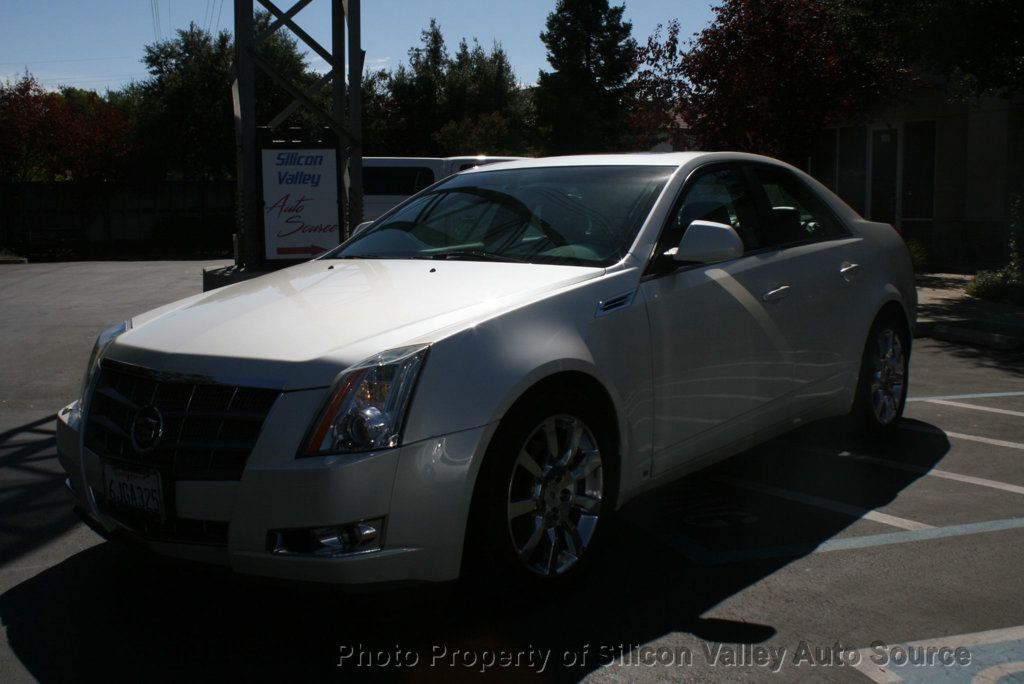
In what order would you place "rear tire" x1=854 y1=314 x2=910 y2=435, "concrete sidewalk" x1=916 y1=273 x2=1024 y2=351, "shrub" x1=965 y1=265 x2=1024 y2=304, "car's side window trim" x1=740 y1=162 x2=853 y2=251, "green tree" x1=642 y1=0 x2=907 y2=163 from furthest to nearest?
1. "green tree" x1=642 y1=0 x2=907 y2=163
2. "shrub" x1=965 y1=265 x2=1024 y2=304
3. "concrete sidewalk" x1=916 y1=273 x2=1024 y2=351
4. "rear tire" x1=854 y1=314 x2=910 y2=435
5. "car's side window trim" x1=740 y1=162 x2=853 y2=251

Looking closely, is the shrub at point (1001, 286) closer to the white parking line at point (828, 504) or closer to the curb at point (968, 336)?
the curb at point (968, 336)

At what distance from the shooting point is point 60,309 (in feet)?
45.2

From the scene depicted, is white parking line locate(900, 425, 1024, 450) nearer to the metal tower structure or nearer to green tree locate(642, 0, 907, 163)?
the metal tower structure

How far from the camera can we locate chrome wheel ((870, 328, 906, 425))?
6.08 m

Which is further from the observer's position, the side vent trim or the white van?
the white van

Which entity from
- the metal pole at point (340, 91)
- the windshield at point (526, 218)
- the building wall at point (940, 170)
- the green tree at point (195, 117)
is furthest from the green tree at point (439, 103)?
the windshield at point (526, 218)

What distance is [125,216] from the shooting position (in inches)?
1409

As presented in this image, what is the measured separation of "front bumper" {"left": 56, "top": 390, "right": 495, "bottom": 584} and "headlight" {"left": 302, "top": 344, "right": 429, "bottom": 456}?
40 mm

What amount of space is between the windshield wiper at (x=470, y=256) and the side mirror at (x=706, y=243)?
693mm

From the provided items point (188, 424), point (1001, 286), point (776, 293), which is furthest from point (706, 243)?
point (1001, 286)

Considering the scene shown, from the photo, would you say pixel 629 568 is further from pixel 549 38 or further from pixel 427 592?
pixel 549 38

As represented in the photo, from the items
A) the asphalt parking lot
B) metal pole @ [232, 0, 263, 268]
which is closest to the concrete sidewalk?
the asphalt parking lot

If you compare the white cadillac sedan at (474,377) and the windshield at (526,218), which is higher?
the windshield at (526,218)

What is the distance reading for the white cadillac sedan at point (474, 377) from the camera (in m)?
3.30
